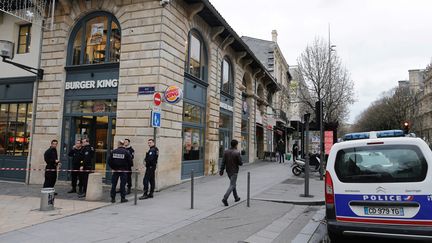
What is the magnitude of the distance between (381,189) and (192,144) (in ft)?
31.2

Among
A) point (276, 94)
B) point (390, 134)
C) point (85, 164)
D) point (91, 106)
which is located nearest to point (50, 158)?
point (85, 164)

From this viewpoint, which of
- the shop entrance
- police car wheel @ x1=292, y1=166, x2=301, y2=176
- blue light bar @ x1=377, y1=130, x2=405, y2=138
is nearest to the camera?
blue light bar @ x1=377, y1=130, x2=405, y2=138

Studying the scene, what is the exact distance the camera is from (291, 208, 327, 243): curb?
18.4 ft

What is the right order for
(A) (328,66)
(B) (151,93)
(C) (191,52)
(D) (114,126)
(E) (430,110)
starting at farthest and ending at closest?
1. (E) (430,110)
2. (A) (328,66)
3. (C) (191,52)
4. (D) (114,126)
5. (B) (151,93)

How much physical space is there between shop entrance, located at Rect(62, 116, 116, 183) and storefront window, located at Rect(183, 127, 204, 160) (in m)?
2.86

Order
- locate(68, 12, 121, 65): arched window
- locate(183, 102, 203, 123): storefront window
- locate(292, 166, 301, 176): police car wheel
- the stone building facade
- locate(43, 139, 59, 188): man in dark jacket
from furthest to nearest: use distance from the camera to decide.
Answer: locate(292, 166, 301, 176): police car wheel, locate(183, 102, 203, 123): storefront window, locate(68, 12, 121, 65): arched window, the stone building facade, locate(43, 139, 59, 188): man in dark jacket

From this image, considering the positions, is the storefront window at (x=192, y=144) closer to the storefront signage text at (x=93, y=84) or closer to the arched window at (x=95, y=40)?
the storefront signage text at (x=93, y=84)

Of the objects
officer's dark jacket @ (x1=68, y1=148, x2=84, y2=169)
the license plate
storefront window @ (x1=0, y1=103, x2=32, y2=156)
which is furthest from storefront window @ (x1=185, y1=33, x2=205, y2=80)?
the license plate

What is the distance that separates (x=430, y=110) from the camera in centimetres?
6456

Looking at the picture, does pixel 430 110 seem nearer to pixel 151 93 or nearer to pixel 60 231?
pixel 151 93

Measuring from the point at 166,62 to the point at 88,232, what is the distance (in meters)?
6.79

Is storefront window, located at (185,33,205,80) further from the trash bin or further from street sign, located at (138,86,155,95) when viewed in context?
the trash bin

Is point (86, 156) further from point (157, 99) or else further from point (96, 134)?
point (157, 99)

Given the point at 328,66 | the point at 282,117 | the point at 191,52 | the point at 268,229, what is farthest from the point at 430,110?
the point at 268,229
